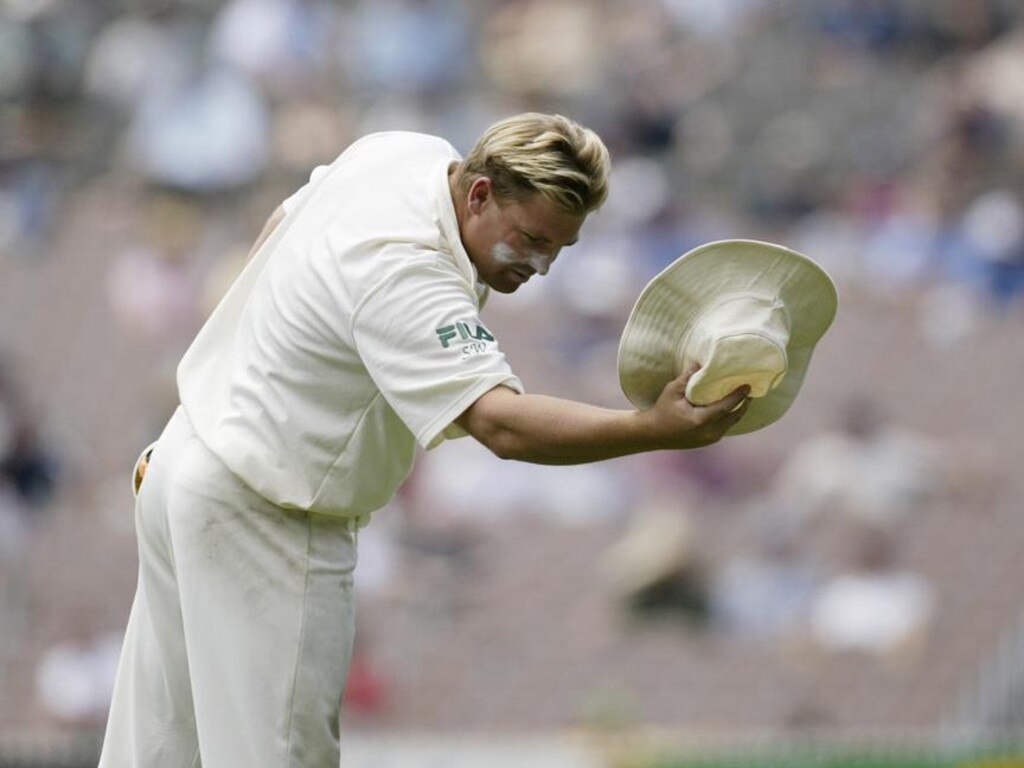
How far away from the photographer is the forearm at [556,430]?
3.65 m

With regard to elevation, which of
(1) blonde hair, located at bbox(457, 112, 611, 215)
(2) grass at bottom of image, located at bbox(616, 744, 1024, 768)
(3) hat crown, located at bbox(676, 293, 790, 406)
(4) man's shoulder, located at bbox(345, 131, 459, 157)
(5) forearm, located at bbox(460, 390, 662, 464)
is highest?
(1) blonde hair, located at bbox(457, 112, 611, 215)

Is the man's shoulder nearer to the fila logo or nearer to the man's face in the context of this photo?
the man's face

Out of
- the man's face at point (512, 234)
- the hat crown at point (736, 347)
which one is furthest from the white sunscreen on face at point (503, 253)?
the hat crown at point (736, 347)

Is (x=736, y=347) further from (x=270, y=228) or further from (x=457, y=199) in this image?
(x=270, y=228)

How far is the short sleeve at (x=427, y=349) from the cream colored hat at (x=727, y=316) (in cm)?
25

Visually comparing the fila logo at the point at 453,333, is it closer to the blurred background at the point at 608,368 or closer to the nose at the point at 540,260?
the nose at the point at 540,260

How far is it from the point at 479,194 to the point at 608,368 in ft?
26.6

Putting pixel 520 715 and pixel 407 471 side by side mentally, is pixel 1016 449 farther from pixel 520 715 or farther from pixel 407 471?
pixel 407 471

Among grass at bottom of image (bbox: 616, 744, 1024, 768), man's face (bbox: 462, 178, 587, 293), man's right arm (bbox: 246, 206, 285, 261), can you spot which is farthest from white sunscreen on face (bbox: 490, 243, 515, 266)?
grass at bottom of image (bbox: 616, 744, 1024, 768)

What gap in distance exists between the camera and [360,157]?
4270 millimetres

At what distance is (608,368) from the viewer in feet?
39.7

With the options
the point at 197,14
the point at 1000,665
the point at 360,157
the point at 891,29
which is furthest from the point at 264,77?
the point at 360,157

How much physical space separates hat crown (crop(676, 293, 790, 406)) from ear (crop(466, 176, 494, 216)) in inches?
19.7

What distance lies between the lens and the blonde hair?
3906 millimetres
